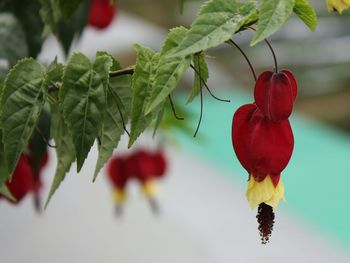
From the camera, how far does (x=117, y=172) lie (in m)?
1.31

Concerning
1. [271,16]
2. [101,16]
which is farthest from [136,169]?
[271,16]

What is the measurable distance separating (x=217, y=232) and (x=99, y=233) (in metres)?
0.29

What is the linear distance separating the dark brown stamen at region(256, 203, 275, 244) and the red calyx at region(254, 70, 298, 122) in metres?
0.05

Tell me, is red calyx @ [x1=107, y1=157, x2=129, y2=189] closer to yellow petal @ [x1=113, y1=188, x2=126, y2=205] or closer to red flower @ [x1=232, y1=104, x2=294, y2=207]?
yellow petal @ [x1=113, y1=188, x2=126, y2=205]

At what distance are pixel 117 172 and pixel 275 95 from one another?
37.6 inches

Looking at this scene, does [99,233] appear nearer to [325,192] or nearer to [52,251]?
[52,251]

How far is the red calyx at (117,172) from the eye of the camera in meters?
1.30

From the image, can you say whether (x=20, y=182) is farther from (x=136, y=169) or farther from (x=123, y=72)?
(x=136, y=169)

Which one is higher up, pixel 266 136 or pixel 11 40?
pixel 11 40

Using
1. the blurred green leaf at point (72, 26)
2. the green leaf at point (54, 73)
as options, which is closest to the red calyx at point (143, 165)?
the blurred green leaf at point (72, 26)

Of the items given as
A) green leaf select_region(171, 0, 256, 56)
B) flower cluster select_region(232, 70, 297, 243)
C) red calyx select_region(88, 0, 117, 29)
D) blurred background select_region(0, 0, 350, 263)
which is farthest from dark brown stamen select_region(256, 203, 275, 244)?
blurred background select_region(0, 0, 350, 263)

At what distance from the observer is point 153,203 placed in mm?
1731

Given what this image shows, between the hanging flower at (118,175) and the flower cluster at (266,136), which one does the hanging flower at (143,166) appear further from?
the flower cluster at (266,136)

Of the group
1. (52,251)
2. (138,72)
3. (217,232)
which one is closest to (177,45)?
(138,72)
